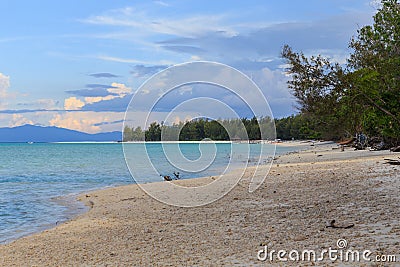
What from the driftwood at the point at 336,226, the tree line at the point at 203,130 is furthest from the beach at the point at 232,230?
the tree line at the point at 203,130

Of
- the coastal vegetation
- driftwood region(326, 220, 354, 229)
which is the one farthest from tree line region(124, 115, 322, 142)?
driftwood region(326, 220, 354, 229)

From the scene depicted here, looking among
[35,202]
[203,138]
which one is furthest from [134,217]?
[203,138]

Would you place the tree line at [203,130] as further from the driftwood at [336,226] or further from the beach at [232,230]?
the driftwood at [336,226]

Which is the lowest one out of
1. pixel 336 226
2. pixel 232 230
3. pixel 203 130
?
pixel 232 230

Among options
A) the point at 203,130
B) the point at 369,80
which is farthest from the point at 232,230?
the point at 203,130

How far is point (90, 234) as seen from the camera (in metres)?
9.86

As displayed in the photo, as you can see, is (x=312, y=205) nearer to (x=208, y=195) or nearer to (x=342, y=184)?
(x=342, y=184)

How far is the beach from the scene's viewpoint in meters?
6.94

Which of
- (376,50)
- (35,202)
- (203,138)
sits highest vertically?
(376,50)

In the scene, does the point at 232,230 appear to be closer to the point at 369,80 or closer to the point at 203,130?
the point at 369,80

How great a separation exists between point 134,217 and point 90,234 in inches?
78.3

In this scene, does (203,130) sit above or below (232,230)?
above

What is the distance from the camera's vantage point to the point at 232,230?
28.5 feet

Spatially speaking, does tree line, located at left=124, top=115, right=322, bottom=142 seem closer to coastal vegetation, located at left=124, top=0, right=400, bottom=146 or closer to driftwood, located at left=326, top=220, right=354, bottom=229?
coastal vegetation, located at left=124, top=0, right=400, bottom=146
